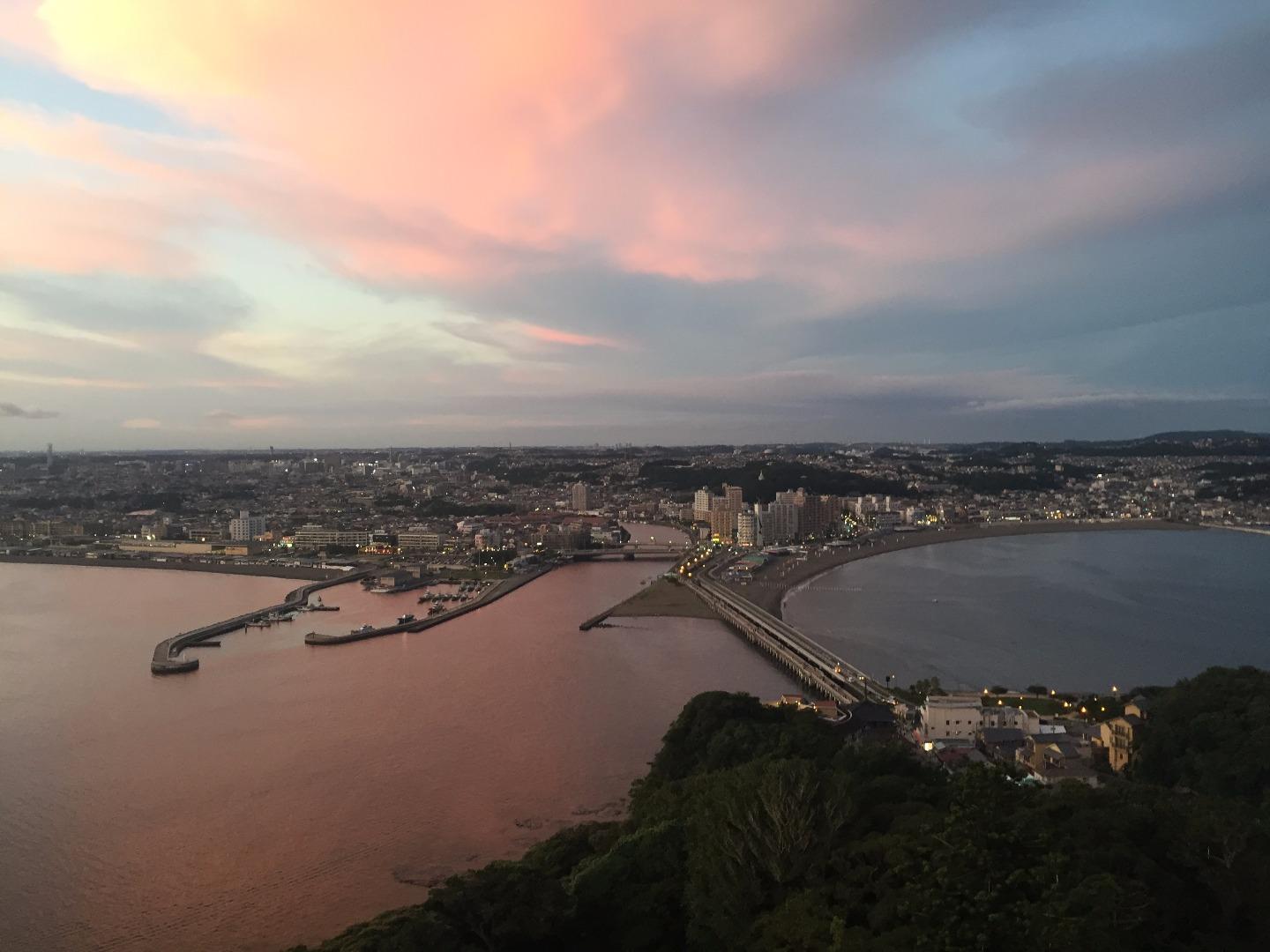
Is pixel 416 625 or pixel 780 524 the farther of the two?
pixel 780 524

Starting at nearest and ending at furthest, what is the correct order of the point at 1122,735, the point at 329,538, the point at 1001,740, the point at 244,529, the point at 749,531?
the point at 1122,735
the point at 1001,740
the point at 329,538
the point at 244,529
the point at 749,531

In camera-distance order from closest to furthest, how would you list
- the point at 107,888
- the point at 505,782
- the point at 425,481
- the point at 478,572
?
the point at 107,888
the point at 505,782
the point at 478,572
the point at 425,481

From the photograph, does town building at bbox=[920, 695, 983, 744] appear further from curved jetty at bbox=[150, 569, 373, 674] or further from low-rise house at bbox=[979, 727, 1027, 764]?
curved jetty at bbox=[150, 569, 373, 674]

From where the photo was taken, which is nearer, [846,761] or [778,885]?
[778,885]

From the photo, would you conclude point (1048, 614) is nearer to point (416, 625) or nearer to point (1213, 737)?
point (1213, 737)

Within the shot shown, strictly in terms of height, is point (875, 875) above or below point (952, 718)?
above

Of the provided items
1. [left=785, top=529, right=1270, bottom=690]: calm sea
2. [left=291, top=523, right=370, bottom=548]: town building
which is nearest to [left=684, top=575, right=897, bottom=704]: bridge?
[left=785, top=529, right=1270, bottom=690]: calm sea

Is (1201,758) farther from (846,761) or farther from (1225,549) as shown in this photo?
(1225,549)

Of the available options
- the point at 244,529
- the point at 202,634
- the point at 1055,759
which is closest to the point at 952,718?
the point at 1055,759

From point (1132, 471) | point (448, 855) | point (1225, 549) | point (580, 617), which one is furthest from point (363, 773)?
point (1132, 471)
